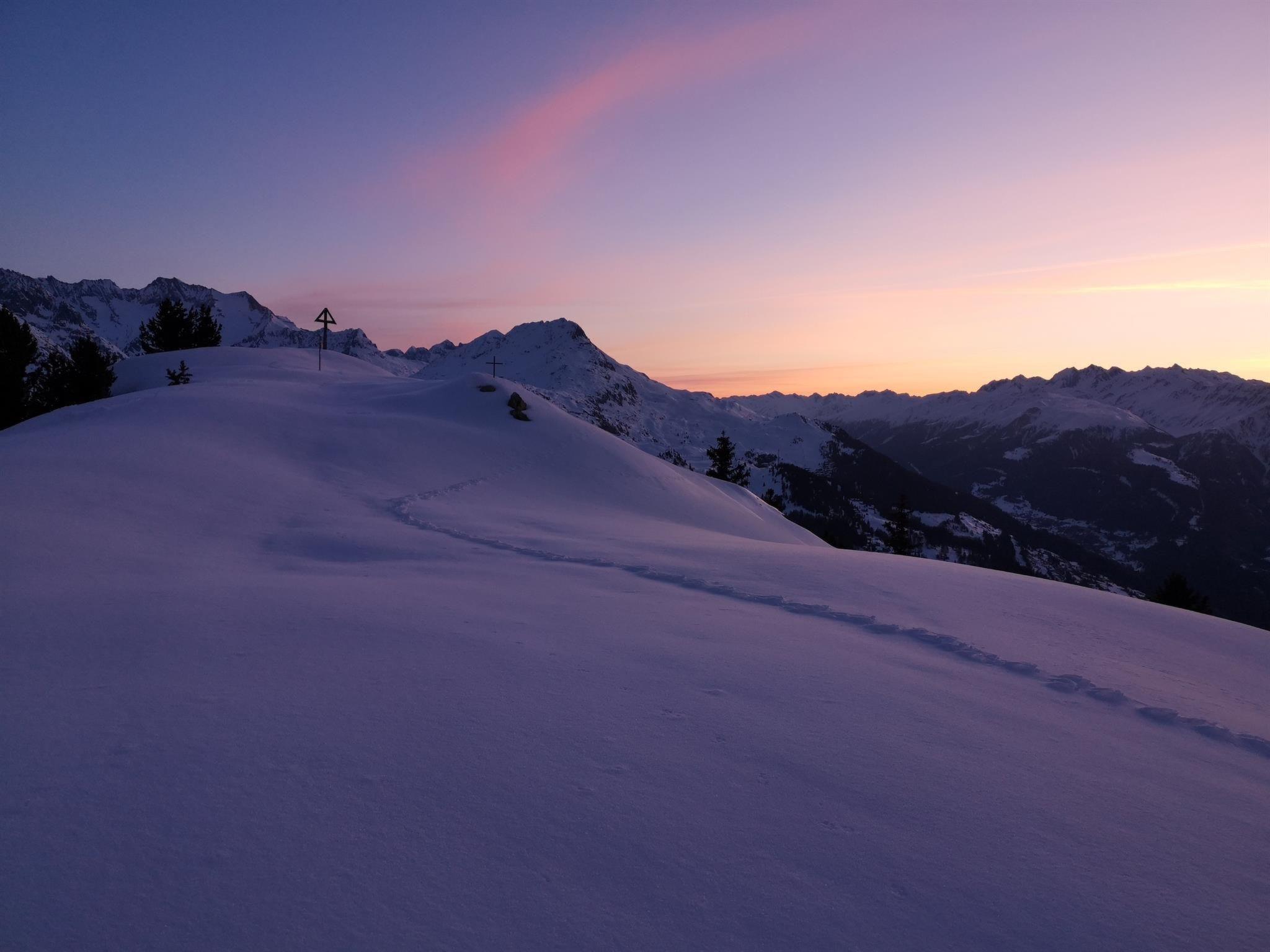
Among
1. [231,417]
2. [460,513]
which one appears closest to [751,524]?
[460,513]

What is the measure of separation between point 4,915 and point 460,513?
17.6m

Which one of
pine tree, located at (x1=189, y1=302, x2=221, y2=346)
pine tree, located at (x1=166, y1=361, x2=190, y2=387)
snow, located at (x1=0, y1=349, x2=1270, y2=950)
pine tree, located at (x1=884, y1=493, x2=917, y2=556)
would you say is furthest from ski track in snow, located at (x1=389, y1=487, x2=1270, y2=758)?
pine tree, located at (x1=884, y1=493, x2=917, y2=556)

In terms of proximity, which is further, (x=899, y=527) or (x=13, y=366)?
(x=899, y=527)

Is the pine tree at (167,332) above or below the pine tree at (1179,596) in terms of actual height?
above

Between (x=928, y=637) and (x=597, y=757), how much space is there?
A: 665 centimetres

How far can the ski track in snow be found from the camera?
25.0 feet

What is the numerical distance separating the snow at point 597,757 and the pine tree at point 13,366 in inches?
1433

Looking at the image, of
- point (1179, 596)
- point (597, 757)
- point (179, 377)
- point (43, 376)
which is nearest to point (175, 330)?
Result: point (43, 376)

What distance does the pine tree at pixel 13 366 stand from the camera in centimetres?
3922

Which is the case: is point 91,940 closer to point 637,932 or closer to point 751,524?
point 637,932

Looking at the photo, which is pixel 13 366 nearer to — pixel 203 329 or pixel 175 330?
pixel 175 330

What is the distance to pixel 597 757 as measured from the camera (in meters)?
5.64

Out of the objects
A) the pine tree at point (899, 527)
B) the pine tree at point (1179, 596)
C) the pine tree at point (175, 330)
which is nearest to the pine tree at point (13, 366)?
the pine tree at point (175, 330)

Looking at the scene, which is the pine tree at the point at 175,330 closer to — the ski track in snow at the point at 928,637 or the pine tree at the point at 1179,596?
the ski track in snow at the point at 928,637
